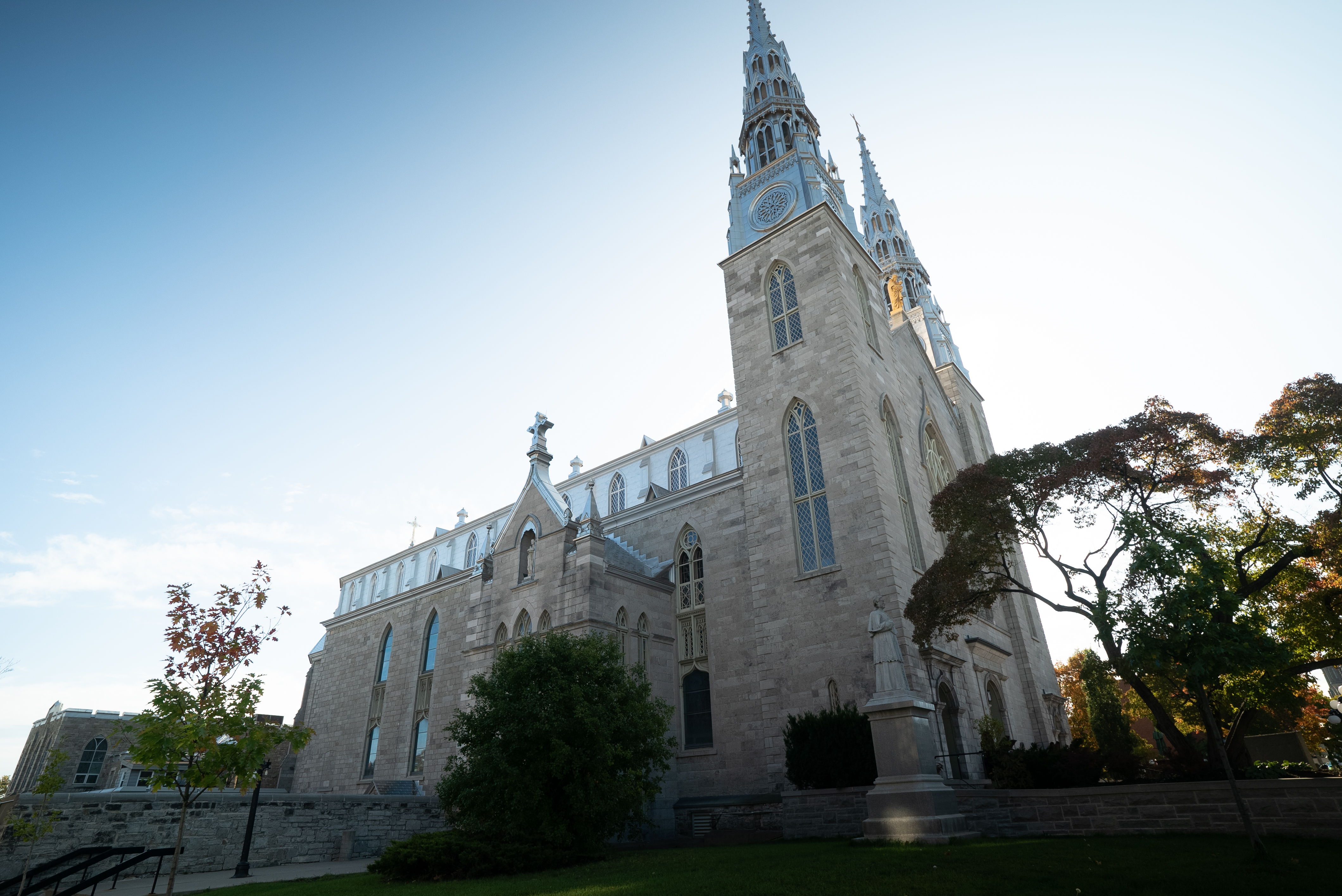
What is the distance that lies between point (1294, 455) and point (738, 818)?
16.8m

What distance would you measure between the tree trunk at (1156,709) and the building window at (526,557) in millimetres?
18207

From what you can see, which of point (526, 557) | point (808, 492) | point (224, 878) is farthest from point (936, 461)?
point (224, 878)

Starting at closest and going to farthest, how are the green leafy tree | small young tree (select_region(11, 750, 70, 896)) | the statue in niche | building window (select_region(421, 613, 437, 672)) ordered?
small young tree (select_region(11, 750, 70, 896)) < the statue in niche < the green leafy tree < building window (select_region(421, 613, 437, 672))

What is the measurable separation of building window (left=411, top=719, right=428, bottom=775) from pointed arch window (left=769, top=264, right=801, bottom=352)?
24303 mm

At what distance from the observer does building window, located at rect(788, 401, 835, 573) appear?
21.7 metres

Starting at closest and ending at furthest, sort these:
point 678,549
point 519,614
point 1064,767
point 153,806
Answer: point 1064,767
point 153,806
point 519,614
point 678,549

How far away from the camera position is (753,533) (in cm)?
2323

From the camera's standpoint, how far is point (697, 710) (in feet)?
78.5

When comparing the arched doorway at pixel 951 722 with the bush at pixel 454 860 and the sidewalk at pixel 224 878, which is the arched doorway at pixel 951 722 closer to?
the bush at pixel 454 860

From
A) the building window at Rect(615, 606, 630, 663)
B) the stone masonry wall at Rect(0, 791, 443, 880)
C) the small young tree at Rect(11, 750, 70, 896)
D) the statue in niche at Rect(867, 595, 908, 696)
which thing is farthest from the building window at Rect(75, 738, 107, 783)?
the statue in niche at Rect(867, 595, 908, 696)

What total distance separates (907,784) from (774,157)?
2510 centimetres

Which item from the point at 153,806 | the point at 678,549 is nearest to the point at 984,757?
the point at 678,549

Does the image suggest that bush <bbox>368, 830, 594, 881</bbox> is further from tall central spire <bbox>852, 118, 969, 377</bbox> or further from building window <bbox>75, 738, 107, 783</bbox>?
building window <bbox>75, 738, 107, 783</bbox>

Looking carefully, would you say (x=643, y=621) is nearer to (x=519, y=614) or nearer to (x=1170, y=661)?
(x=519, y=614)
